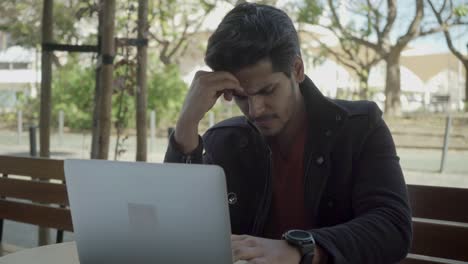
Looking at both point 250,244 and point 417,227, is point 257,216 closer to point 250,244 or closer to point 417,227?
point 250,244

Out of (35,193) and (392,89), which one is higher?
(392,89)

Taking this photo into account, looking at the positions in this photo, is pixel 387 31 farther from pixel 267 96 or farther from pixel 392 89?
pixel 267 96

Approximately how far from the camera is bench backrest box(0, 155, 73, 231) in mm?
2658

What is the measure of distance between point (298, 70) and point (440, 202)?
0.73m

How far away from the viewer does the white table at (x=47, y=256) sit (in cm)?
143

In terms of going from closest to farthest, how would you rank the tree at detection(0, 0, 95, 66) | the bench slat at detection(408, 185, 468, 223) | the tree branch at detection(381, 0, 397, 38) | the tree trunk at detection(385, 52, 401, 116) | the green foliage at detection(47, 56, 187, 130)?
the bench slat at detection(408, 185, 468, 223) → the green foliage at detection(47, 56, 187, 130) → the tree at detection(0, 0, 95, 66) → the tree branch at detection(381, 0, 397, 38) → the tree trunk at detection(385, 52, 401, 116)

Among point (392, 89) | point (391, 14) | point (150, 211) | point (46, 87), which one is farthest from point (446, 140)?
point (150, 211)

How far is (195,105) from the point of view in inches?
63.7

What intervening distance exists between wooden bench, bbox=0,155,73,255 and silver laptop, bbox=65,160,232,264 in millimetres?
1618

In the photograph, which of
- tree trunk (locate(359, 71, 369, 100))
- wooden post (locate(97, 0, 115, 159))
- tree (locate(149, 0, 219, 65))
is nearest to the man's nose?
wooden post (locate(97, 0, 115, 159))

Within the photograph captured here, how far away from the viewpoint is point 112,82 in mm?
2752

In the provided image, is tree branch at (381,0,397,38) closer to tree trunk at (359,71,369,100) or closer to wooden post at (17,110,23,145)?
tree trunk at (359,71,369,100)

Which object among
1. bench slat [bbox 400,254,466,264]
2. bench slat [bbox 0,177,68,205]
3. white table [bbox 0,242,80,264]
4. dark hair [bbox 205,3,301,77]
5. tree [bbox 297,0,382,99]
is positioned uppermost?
tree [bbox 297,0,382,99]

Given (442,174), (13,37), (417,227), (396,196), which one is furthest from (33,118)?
(396,196)
